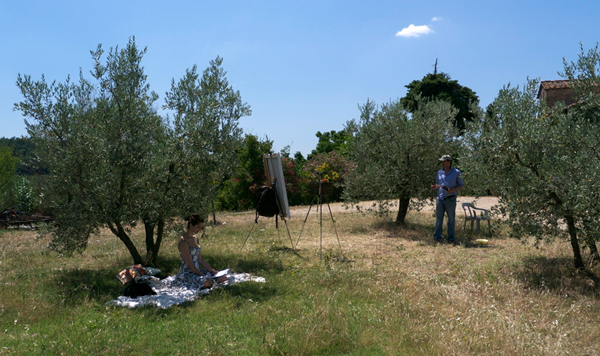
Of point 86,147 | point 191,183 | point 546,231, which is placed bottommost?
point 546,231

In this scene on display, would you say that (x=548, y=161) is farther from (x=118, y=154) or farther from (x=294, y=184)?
(x=294, y=184)

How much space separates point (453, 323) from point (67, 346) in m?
4.26

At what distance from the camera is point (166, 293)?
611cm

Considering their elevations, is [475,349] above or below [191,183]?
below

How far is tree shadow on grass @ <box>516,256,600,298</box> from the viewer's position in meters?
6.21

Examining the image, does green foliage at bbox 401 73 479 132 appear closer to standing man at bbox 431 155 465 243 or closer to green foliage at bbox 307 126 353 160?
green foliage at bbox 307 126 353 160

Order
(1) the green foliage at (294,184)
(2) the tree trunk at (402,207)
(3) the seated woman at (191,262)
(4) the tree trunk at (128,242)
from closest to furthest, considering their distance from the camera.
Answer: (3) the seated woman at (191,262) → (4) the tree trunk at (128,242) → (2) the tree trunk at (402,207) → (1) the green foliage at (294,184)

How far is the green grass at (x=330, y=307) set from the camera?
4.21 metres

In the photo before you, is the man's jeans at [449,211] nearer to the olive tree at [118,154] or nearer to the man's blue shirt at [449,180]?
the man's blue shirt at [449,180]

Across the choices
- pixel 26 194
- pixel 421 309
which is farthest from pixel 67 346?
pixel 26 194

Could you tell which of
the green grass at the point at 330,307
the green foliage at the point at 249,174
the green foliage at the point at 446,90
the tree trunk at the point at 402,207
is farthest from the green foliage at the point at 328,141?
the green grass at the point at 330,307

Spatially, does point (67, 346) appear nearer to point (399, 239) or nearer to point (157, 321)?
point (157, 321)

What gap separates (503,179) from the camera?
7023 mm

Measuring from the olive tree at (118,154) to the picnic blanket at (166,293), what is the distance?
127cm
